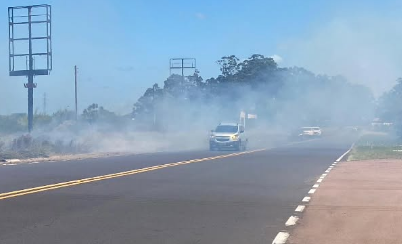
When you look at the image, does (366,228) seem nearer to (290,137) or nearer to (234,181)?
(234,181)

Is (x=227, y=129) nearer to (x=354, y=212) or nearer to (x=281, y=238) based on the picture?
(x=354, y=212)

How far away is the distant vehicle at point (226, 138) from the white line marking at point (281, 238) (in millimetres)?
33659

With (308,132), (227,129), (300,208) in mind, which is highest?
(227,129)

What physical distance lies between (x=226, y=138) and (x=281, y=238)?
34064mm

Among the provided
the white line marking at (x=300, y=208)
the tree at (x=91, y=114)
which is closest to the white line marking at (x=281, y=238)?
the white line marking at (x=300, y=208)

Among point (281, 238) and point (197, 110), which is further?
point (197, 110)

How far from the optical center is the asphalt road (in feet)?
30.4

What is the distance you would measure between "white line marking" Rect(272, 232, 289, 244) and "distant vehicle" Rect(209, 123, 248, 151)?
1325 inches

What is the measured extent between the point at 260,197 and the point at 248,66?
6345 cm

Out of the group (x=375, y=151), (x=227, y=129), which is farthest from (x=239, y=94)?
(x=375, y=151)

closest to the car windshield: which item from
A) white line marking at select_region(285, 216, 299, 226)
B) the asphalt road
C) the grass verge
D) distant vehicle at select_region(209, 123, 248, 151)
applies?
distant vehicle at select_region(209, 123, 248, 151)

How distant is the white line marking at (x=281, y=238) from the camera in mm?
8875

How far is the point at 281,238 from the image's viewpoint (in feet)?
30.2

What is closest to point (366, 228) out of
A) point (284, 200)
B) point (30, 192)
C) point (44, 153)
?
point (284, 200)
